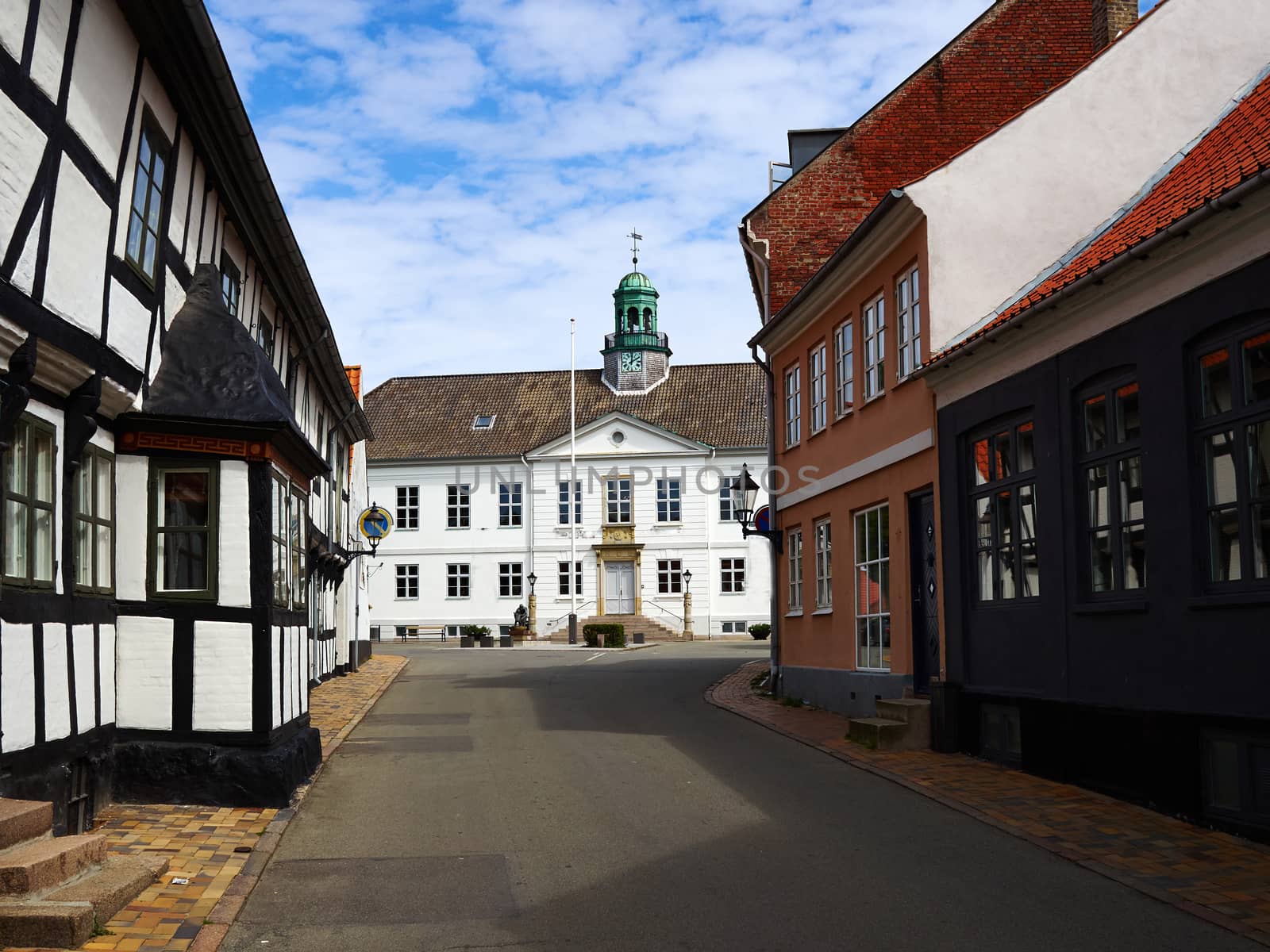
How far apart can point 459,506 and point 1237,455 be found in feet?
164

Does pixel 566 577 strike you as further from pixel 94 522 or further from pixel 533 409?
pixel 94 522

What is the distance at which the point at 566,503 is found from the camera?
57.0 meters

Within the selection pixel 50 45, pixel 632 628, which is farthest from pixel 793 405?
pixel 632 628

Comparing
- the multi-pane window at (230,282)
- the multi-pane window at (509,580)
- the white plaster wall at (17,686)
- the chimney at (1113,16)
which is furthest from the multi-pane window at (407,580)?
the white plaster wall at (17,686)

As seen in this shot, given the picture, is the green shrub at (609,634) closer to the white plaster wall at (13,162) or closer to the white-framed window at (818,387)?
the white-framed window at (818,387)

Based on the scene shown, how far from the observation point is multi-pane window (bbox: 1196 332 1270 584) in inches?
353

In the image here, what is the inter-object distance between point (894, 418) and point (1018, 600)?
409 cm

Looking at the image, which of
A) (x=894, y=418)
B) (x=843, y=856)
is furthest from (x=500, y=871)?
(x=894, y=418)

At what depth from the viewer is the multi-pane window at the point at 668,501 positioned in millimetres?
56531

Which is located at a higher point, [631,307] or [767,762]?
[631,307]

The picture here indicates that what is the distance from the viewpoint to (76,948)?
6.25 m

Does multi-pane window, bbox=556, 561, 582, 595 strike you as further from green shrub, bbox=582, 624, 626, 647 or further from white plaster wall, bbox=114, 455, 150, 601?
white plaster wall, bbox=114, 455, 150, 601

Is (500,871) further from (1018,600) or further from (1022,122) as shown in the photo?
(1022,122)

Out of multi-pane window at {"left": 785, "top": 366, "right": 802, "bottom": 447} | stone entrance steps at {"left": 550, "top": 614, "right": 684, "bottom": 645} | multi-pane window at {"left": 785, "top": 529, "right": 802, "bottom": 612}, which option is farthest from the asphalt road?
stone entrance steps at {"left": 550, "top": 614, "right": 684, "bottom": 645}
